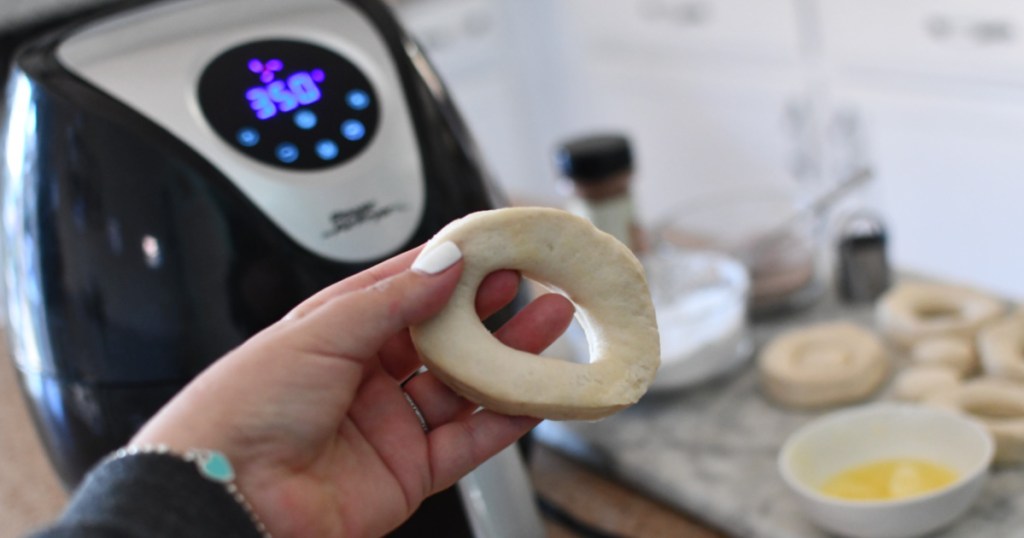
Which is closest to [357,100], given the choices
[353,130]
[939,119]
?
[353,130]

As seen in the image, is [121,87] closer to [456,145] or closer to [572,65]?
[456,145]

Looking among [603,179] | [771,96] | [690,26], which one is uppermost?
[603,179]

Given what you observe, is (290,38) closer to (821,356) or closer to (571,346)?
(571,346)

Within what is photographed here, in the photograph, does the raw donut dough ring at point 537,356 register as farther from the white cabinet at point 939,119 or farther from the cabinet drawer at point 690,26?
the cabinet drawer at point 690,26

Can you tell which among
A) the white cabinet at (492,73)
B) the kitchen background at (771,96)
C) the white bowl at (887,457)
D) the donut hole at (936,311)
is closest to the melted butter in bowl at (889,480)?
the white bowl at (887,457)

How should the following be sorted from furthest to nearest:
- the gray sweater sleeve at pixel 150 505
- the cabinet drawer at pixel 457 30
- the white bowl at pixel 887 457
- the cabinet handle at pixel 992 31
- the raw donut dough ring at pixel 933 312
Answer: the cabinet drawer at pixel 457 30 → the cabinet handle at pixel 992 31 → the raw donut dough ring at pixel 933 312 → the white bowl at pixel 887 457 → the gray sweater sleeve at pixel 150 505

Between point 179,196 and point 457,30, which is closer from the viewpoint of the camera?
point 179,196

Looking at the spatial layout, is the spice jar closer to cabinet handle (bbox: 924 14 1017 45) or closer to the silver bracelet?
the silver bracelet

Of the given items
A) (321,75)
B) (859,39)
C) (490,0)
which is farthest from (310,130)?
(490,0)
